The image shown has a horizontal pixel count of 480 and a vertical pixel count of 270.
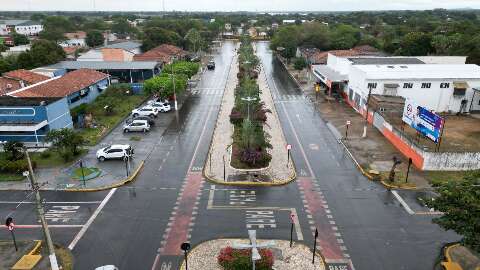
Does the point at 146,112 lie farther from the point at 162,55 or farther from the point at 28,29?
the point at 28,29

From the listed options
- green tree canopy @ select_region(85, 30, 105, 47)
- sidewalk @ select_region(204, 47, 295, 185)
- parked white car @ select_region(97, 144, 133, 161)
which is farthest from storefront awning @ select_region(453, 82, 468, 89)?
green tree canopy @ select_region(85, 30, 105, 47)

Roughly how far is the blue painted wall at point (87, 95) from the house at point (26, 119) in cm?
1160

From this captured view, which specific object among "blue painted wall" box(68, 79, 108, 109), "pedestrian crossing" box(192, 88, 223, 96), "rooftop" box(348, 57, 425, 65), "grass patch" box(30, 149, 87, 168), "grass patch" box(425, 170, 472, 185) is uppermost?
"rooftop" box(348, 57, 425, 65)

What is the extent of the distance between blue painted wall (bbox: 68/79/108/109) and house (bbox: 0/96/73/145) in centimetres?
1160

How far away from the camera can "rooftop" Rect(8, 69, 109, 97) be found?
4884cm

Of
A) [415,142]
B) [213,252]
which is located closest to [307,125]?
[415,142]

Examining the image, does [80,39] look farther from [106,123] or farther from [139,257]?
[139,257]

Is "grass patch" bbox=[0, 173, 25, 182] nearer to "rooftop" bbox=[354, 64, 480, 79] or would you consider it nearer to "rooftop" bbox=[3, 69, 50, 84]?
"rooftop" bbox=[3, 69, 50, 84]

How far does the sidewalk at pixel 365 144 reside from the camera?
1367 inches

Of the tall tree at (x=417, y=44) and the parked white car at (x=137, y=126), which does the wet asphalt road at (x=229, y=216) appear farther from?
the tall tree at (x=417, y=44)

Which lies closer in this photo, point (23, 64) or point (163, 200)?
point (163, 200)

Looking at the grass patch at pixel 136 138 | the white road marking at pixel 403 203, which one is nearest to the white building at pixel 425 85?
the white road marking at pixel 403 203

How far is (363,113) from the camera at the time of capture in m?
53.2

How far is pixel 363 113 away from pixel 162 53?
5537 centimetres
